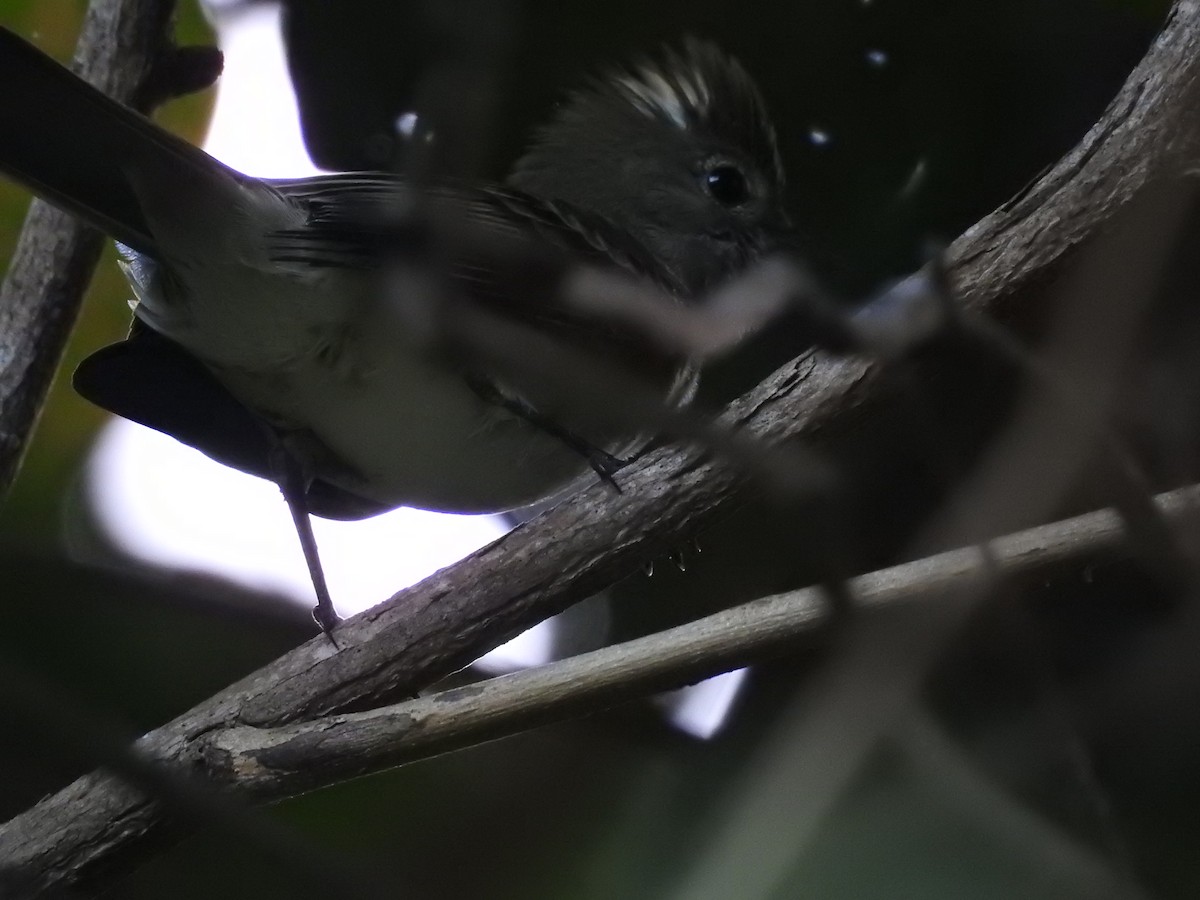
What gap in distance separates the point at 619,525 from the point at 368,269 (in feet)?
2.16

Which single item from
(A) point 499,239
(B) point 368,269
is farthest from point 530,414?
(A) point 499,239

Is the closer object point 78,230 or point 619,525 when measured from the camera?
point 619,525

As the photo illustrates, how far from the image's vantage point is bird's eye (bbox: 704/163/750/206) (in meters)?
3.16

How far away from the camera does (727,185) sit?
319 cm

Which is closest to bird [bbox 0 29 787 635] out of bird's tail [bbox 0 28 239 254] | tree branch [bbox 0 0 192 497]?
bird's tail [bbox 0 28 239 254]

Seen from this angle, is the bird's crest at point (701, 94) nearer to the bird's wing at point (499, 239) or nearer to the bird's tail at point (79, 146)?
the bird's wing at point (499, 239)

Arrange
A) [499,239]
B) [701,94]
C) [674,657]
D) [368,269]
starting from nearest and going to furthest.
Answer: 1. [674,657]
2. [499,239]
3. [368,269]
4. [701,94]

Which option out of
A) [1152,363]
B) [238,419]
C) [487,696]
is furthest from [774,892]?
[238,419]

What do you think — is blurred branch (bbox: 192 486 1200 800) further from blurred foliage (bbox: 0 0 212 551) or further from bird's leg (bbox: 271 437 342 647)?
blurred foliage (bbox: 0 0 212 551)

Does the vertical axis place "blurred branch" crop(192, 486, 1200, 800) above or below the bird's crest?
below

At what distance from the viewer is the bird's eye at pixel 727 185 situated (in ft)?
10.4

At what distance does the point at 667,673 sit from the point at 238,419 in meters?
1.44

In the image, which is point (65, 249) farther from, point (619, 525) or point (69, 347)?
→ point (619, 525)

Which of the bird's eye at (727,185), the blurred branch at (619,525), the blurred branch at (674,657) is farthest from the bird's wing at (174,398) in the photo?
the bird's eye at (727,185)
